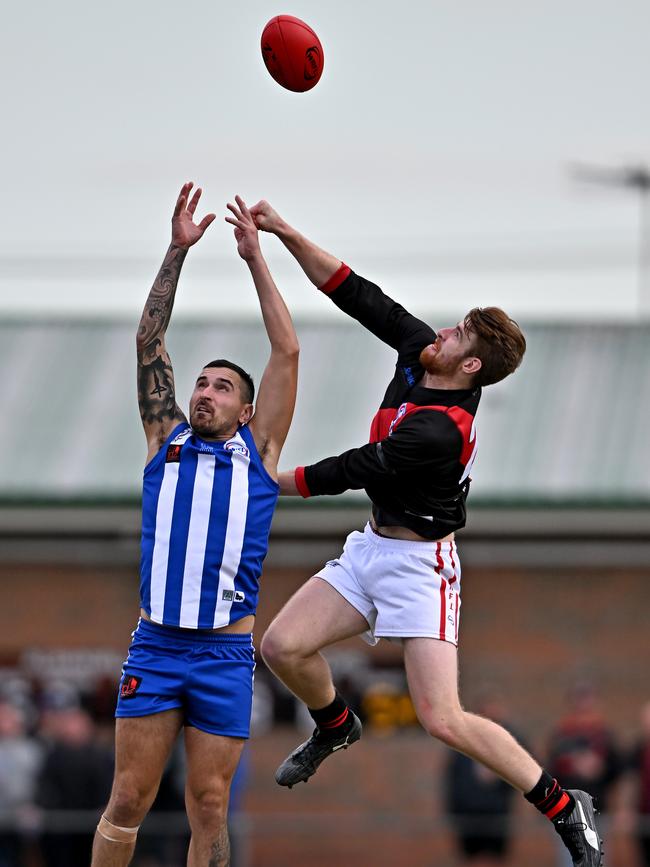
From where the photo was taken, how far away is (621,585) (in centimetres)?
1881

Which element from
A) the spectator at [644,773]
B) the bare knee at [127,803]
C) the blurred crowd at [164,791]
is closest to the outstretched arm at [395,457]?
the bare knee at [127,803]

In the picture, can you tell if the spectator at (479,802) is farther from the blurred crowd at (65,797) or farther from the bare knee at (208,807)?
the bare knee at (208,807)

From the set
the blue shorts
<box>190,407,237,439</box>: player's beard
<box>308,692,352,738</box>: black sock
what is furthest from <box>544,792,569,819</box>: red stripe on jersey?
<box>190,407,237,439</box>: player's beard

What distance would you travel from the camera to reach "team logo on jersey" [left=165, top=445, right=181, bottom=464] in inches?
306

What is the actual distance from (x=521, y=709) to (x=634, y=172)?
14.8 metres

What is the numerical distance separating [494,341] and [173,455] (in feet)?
5.37

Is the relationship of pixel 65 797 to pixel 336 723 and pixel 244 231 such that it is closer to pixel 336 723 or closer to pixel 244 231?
pixel 336 723

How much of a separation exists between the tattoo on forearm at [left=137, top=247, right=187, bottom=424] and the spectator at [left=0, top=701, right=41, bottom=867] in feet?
25.7

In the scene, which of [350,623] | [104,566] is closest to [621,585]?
[104,566]

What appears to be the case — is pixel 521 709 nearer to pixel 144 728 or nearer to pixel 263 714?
pixel 263 714

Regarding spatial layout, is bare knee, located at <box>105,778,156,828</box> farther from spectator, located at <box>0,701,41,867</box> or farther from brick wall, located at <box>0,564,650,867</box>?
brick wall, located at <box>0,564,650,867</box>

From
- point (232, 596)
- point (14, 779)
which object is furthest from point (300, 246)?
point (14, 779)

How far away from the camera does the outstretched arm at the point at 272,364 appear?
308 inches

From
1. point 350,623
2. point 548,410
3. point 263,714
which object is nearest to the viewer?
point 350,623
